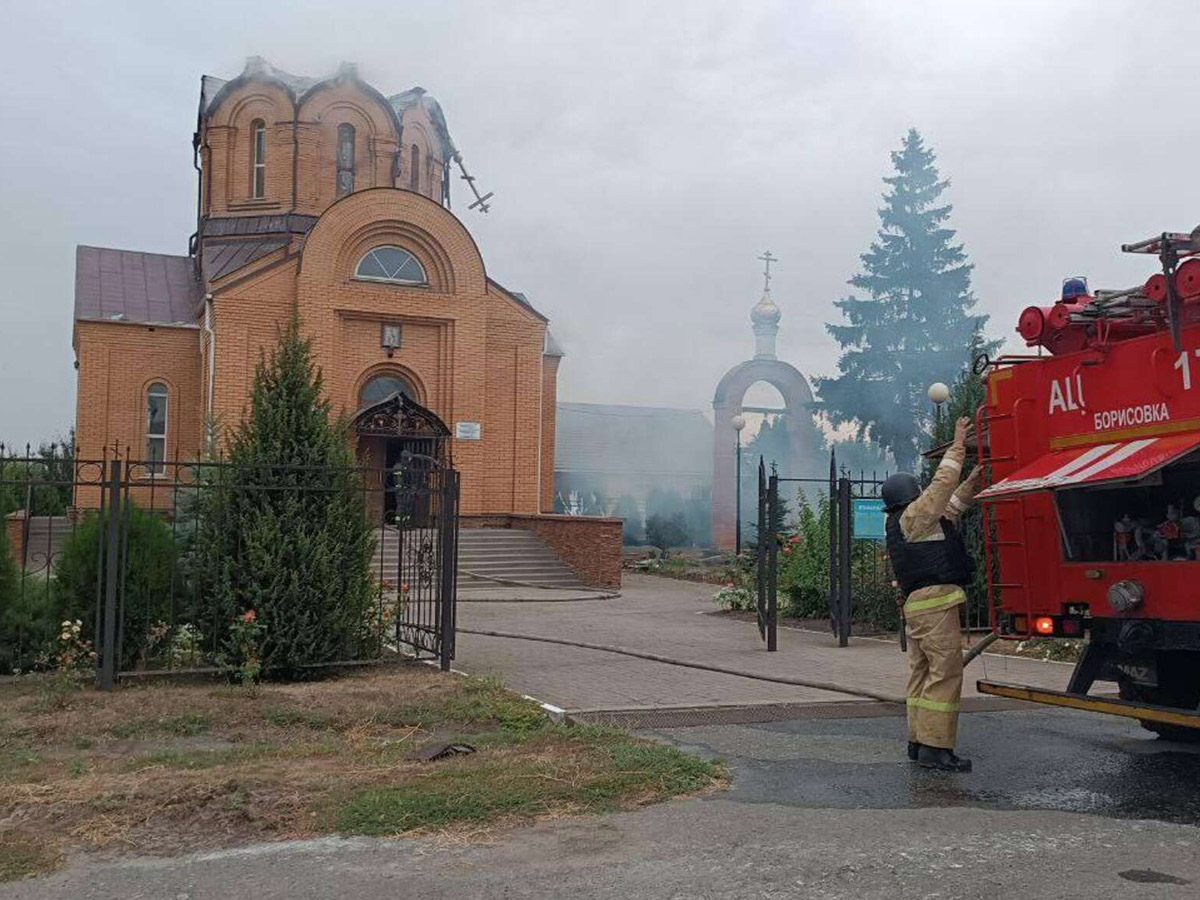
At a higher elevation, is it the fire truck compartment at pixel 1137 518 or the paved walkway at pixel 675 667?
the fire truck compartment at pixel 1137 518

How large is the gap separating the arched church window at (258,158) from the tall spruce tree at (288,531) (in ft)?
76.3

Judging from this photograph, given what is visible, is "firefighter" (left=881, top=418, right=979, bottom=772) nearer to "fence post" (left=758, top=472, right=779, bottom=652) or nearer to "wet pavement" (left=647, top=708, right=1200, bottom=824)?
"wet pavement" (left=647, top=708, right=1200, bottom=824)

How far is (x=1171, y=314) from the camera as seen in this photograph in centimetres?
588

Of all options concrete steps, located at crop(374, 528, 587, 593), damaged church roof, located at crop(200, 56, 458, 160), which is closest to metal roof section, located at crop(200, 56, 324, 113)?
damaged church roof, located at crop(200, 56, 458, 160)

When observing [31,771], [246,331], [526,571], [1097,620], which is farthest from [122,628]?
[246,331]

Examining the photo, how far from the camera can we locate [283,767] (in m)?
6.34

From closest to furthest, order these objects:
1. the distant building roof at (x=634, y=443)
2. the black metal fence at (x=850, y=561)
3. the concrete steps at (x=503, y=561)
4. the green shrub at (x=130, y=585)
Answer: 1. the green shrub at (x=130, y=585)
2. the black metal fence at (x=850, y=561)
3. the concrete steps at (x=503, y=561)
4. the distant building roof at (x=634, y=443)

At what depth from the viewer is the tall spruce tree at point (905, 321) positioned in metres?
41.2

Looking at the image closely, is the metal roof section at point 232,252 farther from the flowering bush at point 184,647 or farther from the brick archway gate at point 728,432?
the flowering bush at point 184,647

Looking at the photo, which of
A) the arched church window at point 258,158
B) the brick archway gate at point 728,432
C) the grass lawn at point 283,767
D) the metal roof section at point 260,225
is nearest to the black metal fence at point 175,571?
the grass lawn at point 283,767

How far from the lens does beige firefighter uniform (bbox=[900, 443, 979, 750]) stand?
657 centimetres

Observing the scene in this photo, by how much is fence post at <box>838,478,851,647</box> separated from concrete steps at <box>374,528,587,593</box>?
29.7 feet

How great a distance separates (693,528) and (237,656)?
105 feet

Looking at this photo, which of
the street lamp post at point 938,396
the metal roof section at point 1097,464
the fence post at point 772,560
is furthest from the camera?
the street lamp post at point 938,396
